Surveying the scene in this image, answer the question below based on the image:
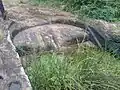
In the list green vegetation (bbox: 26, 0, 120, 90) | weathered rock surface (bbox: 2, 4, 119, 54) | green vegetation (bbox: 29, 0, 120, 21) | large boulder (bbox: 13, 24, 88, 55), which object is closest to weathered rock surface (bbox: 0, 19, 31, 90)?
green vegetation (bbox: 26, 0, 120, 90)

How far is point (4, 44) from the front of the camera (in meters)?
3.86

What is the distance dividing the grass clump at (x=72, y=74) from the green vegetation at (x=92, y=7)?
183 centimetres

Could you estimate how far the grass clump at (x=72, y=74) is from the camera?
396 centimetres

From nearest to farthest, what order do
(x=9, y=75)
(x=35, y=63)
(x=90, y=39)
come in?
(x=9, y=75) → (x=35, y=63) → (x=90, y=39)

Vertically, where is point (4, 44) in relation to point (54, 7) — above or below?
above

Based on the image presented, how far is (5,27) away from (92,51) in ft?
3.70

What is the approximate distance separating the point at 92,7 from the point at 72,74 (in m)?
2.38

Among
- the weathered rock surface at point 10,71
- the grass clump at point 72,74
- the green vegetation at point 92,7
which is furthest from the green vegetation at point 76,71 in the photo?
the green vegetation at point 92,7

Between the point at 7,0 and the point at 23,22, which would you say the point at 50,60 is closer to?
the point at 23,22

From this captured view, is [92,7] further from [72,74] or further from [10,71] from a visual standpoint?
[10,71]

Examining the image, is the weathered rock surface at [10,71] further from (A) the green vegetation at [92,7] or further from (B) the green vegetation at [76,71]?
(A) the green vegetation at [92,7]

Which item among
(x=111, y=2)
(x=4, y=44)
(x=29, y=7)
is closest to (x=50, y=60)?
(x=4, y=44)

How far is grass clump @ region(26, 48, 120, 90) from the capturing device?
396cm

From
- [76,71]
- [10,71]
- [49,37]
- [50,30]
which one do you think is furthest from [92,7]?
[10,71]
